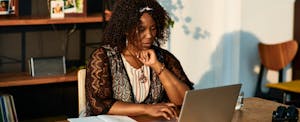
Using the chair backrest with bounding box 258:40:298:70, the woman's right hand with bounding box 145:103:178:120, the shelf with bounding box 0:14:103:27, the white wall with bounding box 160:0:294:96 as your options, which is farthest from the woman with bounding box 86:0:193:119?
the chair backrest with bounding box 258:40:298:70

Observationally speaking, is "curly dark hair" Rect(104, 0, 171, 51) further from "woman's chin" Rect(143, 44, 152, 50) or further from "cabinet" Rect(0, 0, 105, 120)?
"cabinet" Rect(0, 0, 105, 120)

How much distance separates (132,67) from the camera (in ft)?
8.82

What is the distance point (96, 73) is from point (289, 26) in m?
2.87

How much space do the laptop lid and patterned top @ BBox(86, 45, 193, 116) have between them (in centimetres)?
50

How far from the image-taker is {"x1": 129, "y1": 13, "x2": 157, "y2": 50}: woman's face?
2.57 meters

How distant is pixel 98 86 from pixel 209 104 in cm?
60

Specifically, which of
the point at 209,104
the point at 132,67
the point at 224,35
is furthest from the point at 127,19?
the point at 224,35

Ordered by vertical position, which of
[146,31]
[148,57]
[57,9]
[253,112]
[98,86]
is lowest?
[253,112]

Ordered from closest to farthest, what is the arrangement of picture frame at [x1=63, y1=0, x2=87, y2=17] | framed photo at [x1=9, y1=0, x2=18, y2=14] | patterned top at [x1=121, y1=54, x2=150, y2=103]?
patterned top at [x1=121, y1=54, x2=150, y2=103] < framed photo at [x1=9, y1=0, x2=18, y2=14] < picture frame at [x1=63, y1=0, x2=87, y2=17]

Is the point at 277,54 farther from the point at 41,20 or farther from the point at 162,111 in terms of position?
the point at 162,111

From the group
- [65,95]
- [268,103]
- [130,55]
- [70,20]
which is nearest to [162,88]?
[130,55]

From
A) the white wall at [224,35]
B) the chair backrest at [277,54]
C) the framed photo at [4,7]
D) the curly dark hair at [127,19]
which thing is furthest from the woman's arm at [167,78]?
the chair backrest at [277,54]

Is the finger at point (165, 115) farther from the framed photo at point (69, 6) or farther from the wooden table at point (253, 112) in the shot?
the framed photo at point (69, 6)

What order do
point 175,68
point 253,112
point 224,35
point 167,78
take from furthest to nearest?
point 224,35, point 175,68, point 167,78, point 253,112
